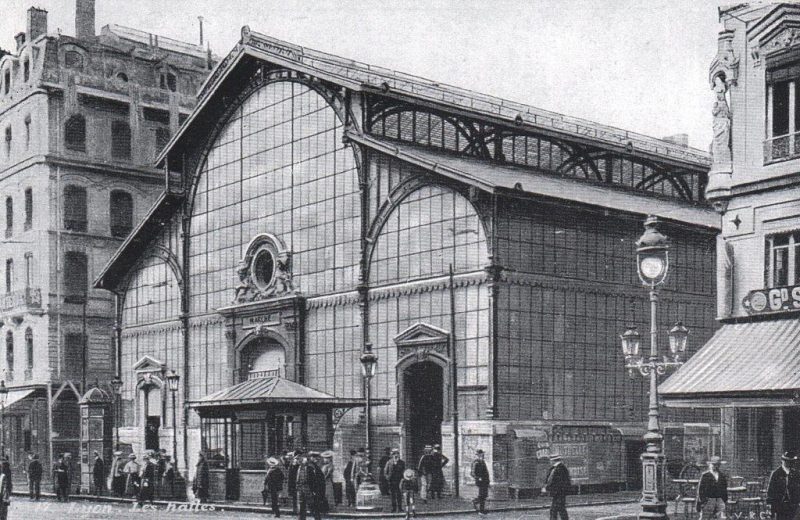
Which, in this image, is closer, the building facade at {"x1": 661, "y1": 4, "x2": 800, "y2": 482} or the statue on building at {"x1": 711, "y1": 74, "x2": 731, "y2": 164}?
the building facade at {"x1": 661, "y1": 4, "x2": 800, "y2": 482}

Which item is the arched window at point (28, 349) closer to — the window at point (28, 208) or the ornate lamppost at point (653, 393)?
the window at point (28, 208)

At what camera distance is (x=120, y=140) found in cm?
5797

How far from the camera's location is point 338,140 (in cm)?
3925

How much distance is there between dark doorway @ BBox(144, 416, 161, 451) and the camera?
47.6m

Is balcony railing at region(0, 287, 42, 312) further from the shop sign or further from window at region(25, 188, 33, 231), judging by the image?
the shop sign

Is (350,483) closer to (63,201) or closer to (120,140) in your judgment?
(63,201)

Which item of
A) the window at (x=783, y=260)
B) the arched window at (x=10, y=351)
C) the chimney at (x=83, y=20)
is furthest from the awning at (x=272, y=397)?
the chimney at (x=83, y=20)

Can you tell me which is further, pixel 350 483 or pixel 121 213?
pixel 121 213

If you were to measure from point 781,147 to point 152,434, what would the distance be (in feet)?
96.7

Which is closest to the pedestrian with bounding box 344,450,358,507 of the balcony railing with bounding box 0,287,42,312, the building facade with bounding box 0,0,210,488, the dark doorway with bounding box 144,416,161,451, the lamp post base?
the lamp post base

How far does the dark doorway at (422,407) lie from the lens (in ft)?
117

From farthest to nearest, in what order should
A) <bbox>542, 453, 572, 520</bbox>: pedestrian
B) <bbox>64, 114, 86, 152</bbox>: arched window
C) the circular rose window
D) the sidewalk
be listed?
<bbox>64, 114, 86, 152</bbox>: arched window → the circular rose window → the sidewalk → <bbox>542, 453, 572, 520</bbox>: pedestrian

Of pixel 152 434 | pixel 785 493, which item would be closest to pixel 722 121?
pixel 785 493

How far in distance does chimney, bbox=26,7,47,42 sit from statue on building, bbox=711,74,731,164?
39668mm
